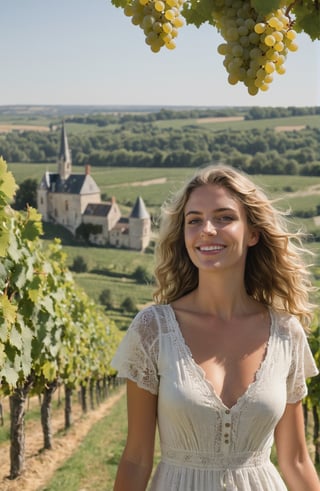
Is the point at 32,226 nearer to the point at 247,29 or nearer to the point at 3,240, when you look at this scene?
the point at 3,240

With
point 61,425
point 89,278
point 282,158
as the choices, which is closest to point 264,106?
point 282,158

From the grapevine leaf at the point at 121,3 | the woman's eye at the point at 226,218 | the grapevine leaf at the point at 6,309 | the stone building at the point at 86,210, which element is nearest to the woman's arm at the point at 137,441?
the woman's eye at the point at 226,218

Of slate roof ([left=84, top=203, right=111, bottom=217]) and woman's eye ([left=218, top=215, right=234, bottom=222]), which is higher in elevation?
woman's eye ([left=218, top=215, right=234, bottom=222])

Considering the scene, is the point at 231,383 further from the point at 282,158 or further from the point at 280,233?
the point at 282,158

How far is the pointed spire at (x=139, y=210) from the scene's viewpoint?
78.3 meters

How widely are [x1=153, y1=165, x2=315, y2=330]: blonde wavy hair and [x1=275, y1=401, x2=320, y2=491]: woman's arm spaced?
32cm

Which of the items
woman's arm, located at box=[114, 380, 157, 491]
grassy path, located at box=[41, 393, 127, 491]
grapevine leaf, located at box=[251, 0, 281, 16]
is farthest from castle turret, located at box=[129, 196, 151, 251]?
grapevine leaf, located at box=[251, 0, 281, 16]

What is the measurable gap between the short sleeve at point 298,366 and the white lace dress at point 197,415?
0.24 ft

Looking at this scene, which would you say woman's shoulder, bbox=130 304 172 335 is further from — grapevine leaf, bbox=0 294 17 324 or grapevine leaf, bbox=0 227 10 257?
grapevine leaf, bbox=0 294 17 324

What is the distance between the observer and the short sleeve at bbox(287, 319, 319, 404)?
6.03 ft

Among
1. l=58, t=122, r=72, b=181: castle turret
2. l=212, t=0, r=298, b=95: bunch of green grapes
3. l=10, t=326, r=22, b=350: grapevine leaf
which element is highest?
l=212, t=0, r=298, b=95: bunch of green grapes

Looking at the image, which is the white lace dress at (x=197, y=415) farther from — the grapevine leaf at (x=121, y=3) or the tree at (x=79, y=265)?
the tree at (x=79, y=265)

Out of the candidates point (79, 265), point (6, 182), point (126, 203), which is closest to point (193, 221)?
point (6, 182)

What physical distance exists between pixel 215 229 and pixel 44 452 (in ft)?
24.9
